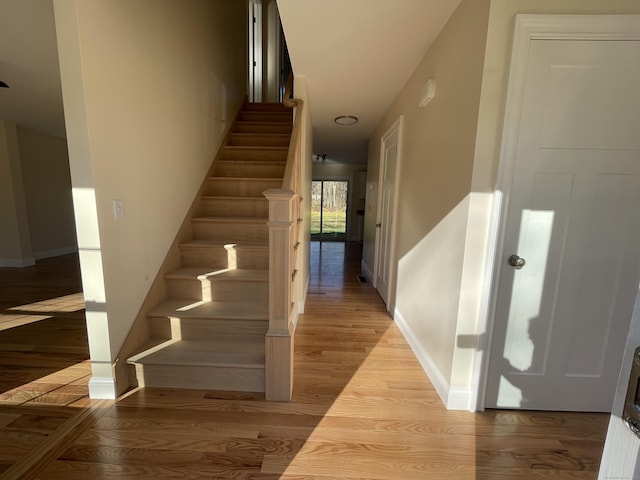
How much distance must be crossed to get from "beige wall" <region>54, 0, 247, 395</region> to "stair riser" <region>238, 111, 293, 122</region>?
143 centimetres

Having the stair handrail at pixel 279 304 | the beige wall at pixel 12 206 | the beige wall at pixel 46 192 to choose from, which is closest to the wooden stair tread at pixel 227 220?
the stair handrail at pixel 279 304

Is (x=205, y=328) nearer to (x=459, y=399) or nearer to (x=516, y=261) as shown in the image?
(x=459, y=399)

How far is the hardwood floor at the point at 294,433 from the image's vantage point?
1.21 metres

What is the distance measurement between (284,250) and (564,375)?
175 centimetres

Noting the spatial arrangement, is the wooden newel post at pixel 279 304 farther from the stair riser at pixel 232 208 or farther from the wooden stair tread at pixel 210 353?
the stair riser at pixel 232 208

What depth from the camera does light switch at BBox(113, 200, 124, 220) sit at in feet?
5.09

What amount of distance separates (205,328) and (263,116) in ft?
10.9

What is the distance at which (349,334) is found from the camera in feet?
8.02

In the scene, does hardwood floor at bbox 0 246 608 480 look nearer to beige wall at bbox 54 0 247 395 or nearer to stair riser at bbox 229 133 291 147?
beige wall at bbox 54 0 247 395

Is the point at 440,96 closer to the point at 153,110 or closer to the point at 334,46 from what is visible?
the point at 334,46

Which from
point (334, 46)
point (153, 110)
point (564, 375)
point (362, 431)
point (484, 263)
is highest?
point (334, 46)

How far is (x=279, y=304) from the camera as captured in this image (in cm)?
157

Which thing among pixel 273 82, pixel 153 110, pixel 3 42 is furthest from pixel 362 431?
pixel 273 82

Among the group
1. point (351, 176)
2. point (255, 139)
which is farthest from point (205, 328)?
point (351, 176)
